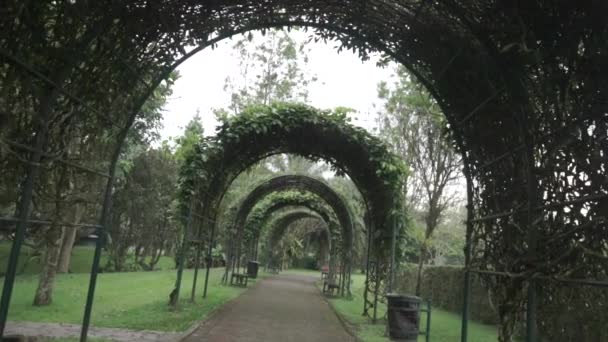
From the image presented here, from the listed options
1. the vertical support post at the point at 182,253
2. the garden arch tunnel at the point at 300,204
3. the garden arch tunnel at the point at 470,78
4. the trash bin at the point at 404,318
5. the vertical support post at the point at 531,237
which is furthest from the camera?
the garden arch tunnel at the point at 300,204

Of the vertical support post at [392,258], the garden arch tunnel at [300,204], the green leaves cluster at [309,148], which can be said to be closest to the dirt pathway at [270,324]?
the vertical support post at [392,258]

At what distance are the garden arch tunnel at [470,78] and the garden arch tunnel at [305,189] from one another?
39.0 ft

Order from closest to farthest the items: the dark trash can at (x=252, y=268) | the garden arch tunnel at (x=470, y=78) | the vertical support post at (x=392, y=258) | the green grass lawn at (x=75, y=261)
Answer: the garden arch tunnel at (x=470, y=78), the vertical support post at (x=392, y=258), the green grass lawn at (x=75, y=261), the dark trash can at (x=252, y=268)

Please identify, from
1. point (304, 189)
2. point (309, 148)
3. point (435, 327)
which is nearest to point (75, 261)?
point (304, 189)

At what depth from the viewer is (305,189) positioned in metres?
18.8

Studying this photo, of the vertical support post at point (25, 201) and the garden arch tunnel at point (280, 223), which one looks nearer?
the vertical support post at point (25, 201)

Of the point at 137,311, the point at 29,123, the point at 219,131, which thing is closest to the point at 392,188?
the point at 219,131

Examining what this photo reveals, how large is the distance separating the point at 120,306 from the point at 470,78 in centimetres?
910

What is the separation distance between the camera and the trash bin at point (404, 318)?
27.7 feet

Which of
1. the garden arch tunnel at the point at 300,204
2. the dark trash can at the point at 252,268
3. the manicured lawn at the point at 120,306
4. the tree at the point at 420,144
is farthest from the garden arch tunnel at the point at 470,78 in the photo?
the dark trash can at the point at 252,268

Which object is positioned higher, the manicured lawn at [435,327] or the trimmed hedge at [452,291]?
the trimmed hedge at [452,291]

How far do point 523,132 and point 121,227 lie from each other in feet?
81.2

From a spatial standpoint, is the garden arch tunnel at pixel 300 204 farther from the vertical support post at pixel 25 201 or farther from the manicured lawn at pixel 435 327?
the vertical support post at pixel 25 201

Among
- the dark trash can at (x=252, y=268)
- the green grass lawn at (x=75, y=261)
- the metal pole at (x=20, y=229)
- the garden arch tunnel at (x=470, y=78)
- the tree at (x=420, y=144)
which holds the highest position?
the tree at (x=420, y=144)
